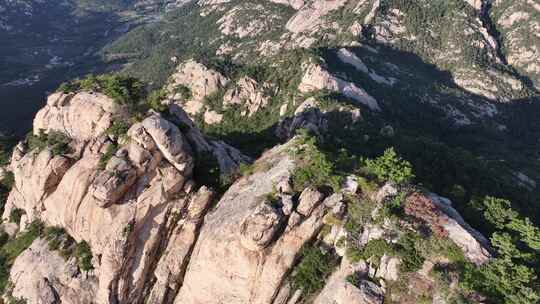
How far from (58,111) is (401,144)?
7685cm

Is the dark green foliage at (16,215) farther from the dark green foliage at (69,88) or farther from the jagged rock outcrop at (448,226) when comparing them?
the jagged rock outcrop at (448,226)

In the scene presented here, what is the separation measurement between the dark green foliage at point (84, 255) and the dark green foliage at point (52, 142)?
45.8 feet

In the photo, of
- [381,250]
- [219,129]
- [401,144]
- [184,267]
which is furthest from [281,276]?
[219,129]

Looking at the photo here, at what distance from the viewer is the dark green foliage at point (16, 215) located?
58406 millimetres

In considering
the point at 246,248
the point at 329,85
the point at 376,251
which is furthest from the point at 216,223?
the point at 329,85

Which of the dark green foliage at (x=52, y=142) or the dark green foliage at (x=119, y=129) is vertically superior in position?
the dark green foliage at (x=119, y=129)

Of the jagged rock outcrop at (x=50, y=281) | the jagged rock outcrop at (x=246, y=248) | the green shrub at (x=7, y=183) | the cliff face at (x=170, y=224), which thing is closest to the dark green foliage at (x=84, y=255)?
the cliff face at (x=170, y=224)

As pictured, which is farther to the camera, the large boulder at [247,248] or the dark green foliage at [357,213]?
the large boulder at [247,248]

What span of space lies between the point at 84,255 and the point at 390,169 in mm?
40214

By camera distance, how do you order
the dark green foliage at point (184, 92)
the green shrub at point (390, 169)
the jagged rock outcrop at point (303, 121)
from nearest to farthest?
the green shrub at point (390, 169)
the jagged rock outcrop at point (303, 121)
the dark green foliage at point (184, 92)

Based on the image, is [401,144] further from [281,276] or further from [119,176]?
[119,176]

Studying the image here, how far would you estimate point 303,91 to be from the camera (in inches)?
4815

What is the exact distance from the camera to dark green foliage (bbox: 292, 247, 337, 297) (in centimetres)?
3631

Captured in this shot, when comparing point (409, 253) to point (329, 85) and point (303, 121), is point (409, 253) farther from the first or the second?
point (329, 85)
